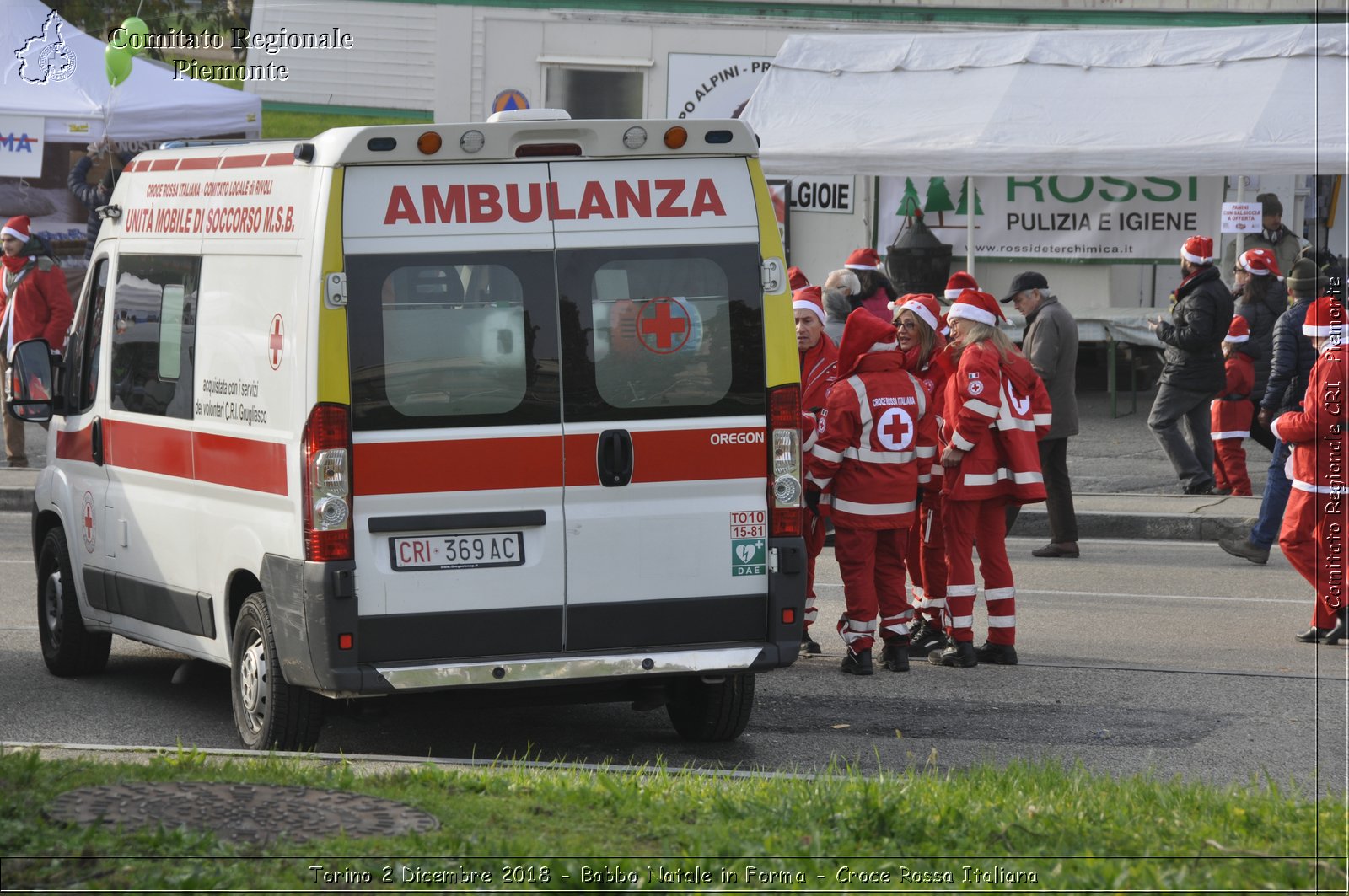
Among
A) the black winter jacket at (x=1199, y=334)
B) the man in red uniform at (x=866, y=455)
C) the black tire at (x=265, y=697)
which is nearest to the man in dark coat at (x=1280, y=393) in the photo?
the black winter jacket at (x=1199, y=334)

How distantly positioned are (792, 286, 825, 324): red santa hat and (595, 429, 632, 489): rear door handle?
3.09 meters

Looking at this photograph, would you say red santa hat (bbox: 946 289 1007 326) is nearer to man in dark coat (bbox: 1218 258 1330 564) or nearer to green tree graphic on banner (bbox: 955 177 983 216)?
man in dark coat (bbox: 1218 258 1330 564)

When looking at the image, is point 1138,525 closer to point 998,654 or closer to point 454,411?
point 998,654

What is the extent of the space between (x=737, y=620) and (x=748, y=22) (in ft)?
55.3

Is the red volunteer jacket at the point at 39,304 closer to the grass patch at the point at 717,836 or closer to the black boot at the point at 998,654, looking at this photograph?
the black boot at the point at 998,654

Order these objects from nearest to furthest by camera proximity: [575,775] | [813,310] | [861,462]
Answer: [575,775] → [861,462] → [813,310]

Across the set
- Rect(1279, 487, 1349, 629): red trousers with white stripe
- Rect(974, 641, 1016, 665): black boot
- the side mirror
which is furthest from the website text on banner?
the side mirror

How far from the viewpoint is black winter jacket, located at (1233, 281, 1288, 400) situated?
47.3 ft

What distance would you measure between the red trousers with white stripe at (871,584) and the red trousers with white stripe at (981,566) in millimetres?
249

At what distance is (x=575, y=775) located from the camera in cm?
562

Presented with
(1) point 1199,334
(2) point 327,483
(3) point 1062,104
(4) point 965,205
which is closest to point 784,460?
(2) point 327,483

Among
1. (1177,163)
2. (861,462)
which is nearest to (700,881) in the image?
(861,462)

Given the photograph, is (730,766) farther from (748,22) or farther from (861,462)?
(748,22)

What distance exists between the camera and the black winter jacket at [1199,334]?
46.1 ft
